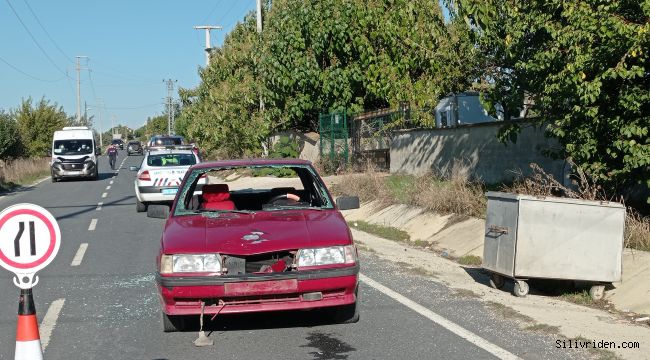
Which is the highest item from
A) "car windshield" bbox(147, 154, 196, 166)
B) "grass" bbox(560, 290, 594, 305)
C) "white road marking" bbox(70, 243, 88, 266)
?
"car windshield" bbox(147, 154, 196, 166)

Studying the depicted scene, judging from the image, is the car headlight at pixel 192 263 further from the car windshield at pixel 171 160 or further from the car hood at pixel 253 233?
the car windshield at pixel 171 160

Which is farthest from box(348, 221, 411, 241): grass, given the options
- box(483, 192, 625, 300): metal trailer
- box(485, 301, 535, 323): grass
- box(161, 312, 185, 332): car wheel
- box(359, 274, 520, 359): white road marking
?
box(161, 312, 185, 332): car wheel

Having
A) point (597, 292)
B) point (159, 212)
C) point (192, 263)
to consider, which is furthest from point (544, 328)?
point (159, 212)

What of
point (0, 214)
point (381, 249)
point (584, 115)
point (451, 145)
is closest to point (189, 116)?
point (451, 145)

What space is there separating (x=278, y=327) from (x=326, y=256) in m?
1.12

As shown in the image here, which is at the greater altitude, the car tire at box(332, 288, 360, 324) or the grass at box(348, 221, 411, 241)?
the car tire at box(332, 288, 360, 324)

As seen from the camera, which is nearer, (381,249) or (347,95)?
(381,249)

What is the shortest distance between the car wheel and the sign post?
2157 mm

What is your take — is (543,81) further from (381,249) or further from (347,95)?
(347,95)

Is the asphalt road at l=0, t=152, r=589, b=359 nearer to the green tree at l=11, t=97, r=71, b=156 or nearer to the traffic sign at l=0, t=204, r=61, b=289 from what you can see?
the traffic sign at l=0, t=204, r=61, b=289

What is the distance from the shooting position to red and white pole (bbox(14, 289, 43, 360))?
15.0ft

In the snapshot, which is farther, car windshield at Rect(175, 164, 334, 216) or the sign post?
car windshield at Rect(175, 164, 334, 216)

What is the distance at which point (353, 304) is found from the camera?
694cm

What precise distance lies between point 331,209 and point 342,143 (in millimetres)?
20584
